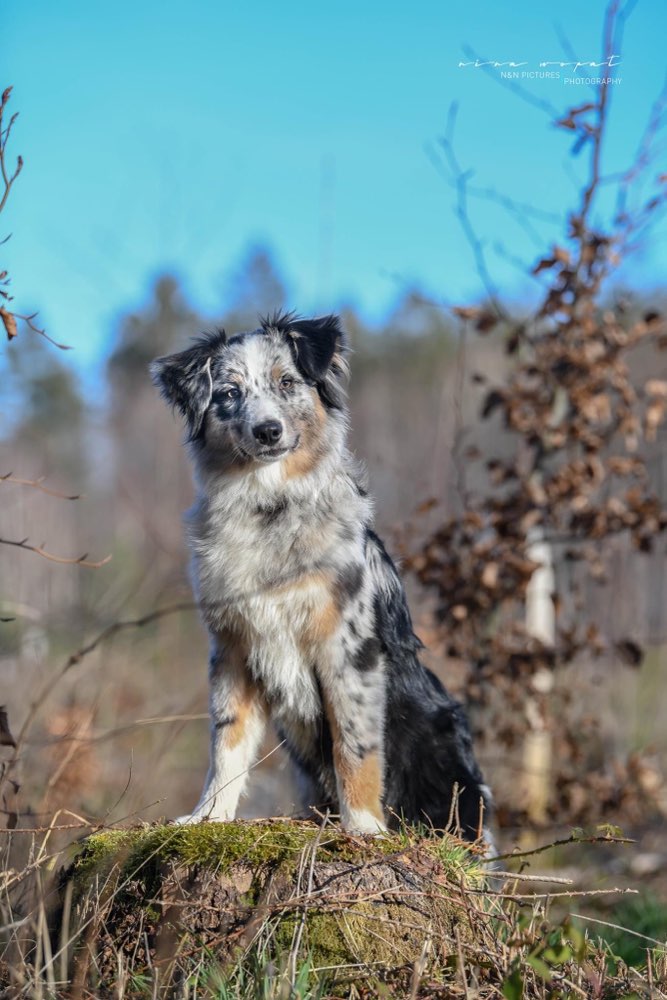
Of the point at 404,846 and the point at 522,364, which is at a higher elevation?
the point at 522,364

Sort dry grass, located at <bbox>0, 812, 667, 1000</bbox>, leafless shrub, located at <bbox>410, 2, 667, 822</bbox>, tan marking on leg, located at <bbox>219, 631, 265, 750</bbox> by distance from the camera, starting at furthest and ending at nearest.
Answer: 1. leafless shrub, located at <bbox>410, 2, 667, 822</bbox>
2. tan marking on leg, located at <bbox>219, 631, 265, 750</bbox>
3. dry grass, located at <bbox>0, 812, 667, 1000</bbox>

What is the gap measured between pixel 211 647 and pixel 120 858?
1.02 m

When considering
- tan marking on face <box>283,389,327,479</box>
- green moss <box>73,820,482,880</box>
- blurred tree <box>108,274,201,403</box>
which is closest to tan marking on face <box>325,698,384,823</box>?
green moss <box>73,820,482,880</box>

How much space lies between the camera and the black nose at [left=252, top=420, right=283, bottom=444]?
3.84m

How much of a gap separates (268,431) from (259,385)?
0.34 metres

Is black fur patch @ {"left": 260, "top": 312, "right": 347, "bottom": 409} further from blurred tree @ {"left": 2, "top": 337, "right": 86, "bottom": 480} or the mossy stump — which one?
blurred tree @ {"left": 2, "top": 337, "right": 86, "bottom": 480}

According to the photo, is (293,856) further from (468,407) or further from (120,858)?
(468,407)

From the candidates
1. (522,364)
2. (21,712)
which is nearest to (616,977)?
(522,364)

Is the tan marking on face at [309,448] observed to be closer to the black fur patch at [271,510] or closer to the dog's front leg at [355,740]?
the black fur patch at [271,510]

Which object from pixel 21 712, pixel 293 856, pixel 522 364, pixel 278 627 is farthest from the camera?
pixel 21 712

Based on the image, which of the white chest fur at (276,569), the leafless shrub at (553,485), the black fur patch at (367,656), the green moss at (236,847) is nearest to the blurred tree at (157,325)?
the leafless shrub at (553,485)

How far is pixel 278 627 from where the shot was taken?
12.4 ft

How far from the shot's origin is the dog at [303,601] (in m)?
3.76

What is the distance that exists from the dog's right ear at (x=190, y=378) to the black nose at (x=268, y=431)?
39cm
